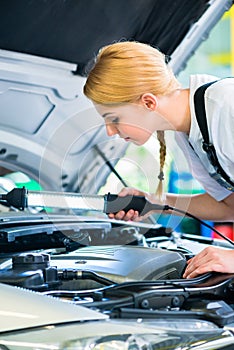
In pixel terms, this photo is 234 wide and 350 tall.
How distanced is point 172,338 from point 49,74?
1.42 meters

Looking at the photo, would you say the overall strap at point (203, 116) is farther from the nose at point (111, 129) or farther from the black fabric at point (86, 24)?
the black fabric at point (86, 24)

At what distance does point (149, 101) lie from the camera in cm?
166

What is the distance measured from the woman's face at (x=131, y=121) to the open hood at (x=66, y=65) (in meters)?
0.60

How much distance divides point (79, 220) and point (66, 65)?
2.08 feet

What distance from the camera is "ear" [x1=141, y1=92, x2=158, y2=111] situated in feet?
5.42

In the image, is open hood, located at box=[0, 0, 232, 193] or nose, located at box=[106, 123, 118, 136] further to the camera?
open hood, located at box=[0, 0, 232, 193]

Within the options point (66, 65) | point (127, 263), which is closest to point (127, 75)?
point (127, 263)

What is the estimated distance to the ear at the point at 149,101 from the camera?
5.42 feet

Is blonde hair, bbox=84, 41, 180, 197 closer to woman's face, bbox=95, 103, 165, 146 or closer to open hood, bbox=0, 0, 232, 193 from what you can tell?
woman's face, bbox=95, 103, 165, 146

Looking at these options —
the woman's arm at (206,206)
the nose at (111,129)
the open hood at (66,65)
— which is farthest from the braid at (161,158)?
the open hood at (66,65)

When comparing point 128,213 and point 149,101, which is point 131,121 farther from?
point 128,213

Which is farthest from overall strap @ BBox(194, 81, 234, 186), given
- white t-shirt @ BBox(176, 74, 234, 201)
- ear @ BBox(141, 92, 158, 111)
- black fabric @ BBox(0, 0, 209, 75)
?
black fabric @ BBox(0, 0, 209, 75)

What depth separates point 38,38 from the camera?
2219mm

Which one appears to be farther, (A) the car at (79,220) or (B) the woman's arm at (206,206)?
(B) the woman's arm at (206,206)
